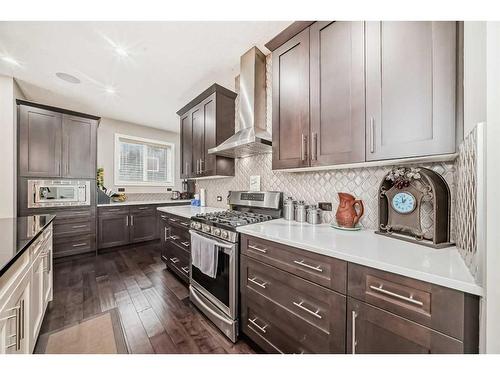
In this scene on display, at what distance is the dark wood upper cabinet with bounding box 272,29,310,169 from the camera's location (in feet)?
4.99

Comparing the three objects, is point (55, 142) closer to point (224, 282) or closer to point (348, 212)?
point (224, 282)

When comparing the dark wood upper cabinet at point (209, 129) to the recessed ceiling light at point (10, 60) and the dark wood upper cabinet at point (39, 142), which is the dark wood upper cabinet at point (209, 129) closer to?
the recessed ceiling light at point (10, 60)

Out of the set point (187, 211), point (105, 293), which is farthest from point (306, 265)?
point (105, 293)

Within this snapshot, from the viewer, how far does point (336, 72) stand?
133cm

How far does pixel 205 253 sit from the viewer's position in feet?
5.65

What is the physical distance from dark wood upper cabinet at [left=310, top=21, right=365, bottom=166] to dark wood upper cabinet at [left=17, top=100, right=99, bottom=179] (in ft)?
13.0

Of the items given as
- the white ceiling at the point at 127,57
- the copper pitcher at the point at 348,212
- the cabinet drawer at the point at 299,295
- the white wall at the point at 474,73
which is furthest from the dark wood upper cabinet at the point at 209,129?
the white wall at the point at 474,73

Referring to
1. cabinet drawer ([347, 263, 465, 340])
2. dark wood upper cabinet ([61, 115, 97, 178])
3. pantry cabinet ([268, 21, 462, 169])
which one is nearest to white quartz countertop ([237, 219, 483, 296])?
cabinet drawer ([347, 263, 465, 340])

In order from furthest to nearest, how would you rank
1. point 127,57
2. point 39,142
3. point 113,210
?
point 113,210 → point 39,142 → point 127,57

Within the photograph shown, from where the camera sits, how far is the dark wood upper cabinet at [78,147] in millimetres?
3279

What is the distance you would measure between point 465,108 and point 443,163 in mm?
423

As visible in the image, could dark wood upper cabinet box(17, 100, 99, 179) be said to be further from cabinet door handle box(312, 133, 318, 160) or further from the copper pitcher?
the copper pitcher

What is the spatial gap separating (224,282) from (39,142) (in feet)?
12.6
